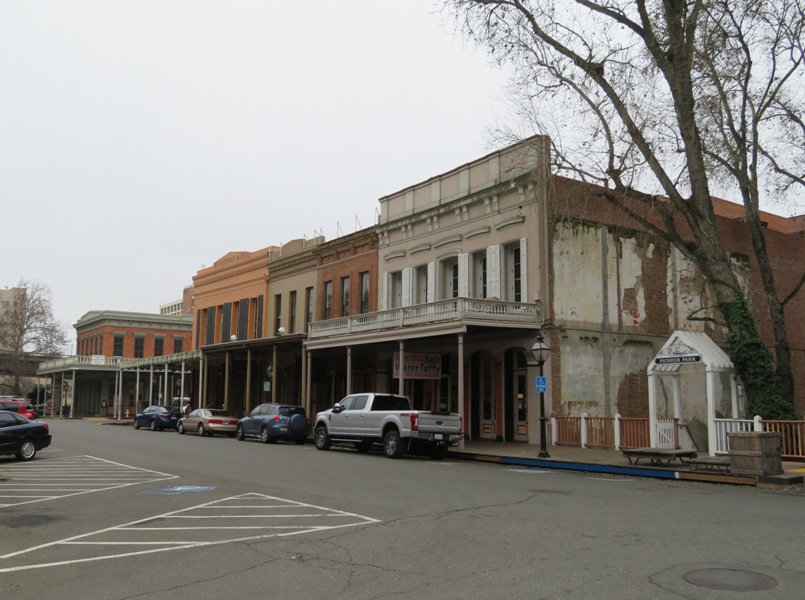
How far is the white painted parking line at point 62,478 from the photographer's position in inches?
507

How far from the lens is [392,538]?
8297 mm

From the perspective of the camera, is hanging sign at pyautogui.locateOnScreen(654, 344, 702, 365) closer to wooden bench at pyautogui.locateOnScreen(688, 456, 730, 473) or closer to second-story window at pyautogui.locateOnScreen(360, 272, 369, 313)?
wooden bench at pyautogui.locateOnScreen(688, 456, 730, 473)

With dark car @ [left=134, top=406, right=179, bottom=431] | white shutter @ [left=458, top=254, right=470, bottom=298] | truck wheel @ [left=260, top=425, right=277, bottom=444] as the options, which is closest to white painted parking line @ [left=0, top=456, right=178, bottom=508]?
truck wheel @ [left=260, top=425, right=277, bottom=444]

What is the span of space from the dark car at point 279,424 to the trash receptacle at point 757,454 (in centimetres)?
1632

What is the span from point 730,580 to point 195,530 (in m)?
6.09

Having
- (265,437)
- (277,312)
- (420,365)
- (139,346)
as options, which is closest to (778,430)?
(420,365)

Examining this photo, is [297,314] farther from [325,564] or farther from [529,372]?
[325,564]

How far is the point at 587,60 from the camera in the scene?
65.4 feet

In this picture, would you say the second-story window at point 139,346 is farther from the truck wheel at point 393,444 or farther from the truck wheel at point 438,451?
the truck wheel at point 438,451

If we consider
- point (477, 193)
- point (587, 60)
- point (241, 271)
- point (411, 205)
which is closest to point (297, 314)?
point (241, 271)

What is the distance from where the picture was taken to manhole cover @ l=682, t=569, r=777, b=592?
601 centimetres

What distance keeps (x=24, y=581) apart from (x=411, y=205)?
25251 mm

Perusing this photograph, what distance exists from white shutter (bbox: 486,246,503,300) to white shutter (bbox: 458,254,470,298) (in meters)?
1.15

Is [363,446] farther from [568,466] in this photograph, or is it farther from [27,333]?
[27,333]
